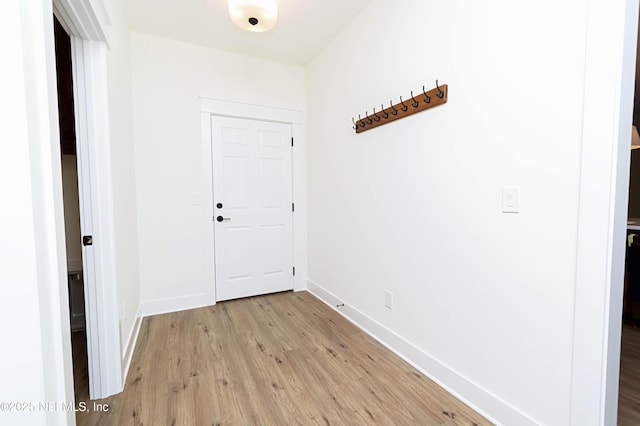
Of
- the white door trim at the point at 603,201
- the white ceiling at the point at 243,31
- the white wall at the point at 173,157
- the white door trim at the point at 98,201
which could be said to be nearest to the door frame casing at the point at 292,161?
the white wall at the point at 173,157

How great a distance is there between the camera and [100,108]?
1.59m

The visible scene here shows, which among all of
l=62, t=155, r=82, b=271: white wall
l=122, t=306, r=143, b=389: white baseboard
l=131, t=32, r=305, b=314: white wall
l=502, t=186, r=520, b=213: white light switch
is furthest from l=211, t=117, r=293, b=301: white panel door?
l=502, t=186, r=520, b=213: white light switch

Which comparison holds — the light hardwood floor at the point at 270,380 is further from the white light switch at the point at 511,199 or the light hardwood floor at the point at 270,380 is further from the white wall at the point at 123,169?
the white light switch at the point at 511,199

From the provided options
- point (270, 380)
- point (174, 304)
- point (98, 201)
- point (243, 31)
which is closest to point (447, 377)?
point (270, 380)

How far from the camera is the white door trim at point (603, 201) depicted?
3.40ft

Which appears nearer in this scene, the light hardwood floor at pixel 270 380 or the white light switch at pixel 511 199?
the white light switch at pixel 511 199

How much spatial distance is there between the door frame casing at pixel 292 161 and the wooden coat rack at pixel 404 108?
104cm

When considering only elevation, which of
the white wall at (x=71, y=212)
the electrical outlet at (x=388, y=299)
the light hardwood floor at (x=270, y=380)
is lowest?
the light hardwood floor at (x=270, y=380)

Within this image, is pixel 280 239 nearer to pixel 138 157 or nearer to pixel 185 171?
pixel 185 171

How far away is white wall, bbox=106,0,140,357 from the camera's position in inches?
69.6

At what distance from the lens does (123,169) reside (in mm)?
2086

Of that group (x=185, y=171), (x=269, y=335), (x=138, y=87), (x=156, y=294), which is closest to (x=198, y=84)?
(x=138, y=87)

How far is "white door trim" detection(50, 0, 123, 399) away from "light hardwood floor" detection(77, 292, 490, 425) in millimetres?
224

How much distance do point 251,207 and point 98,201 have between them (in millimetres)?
1638
